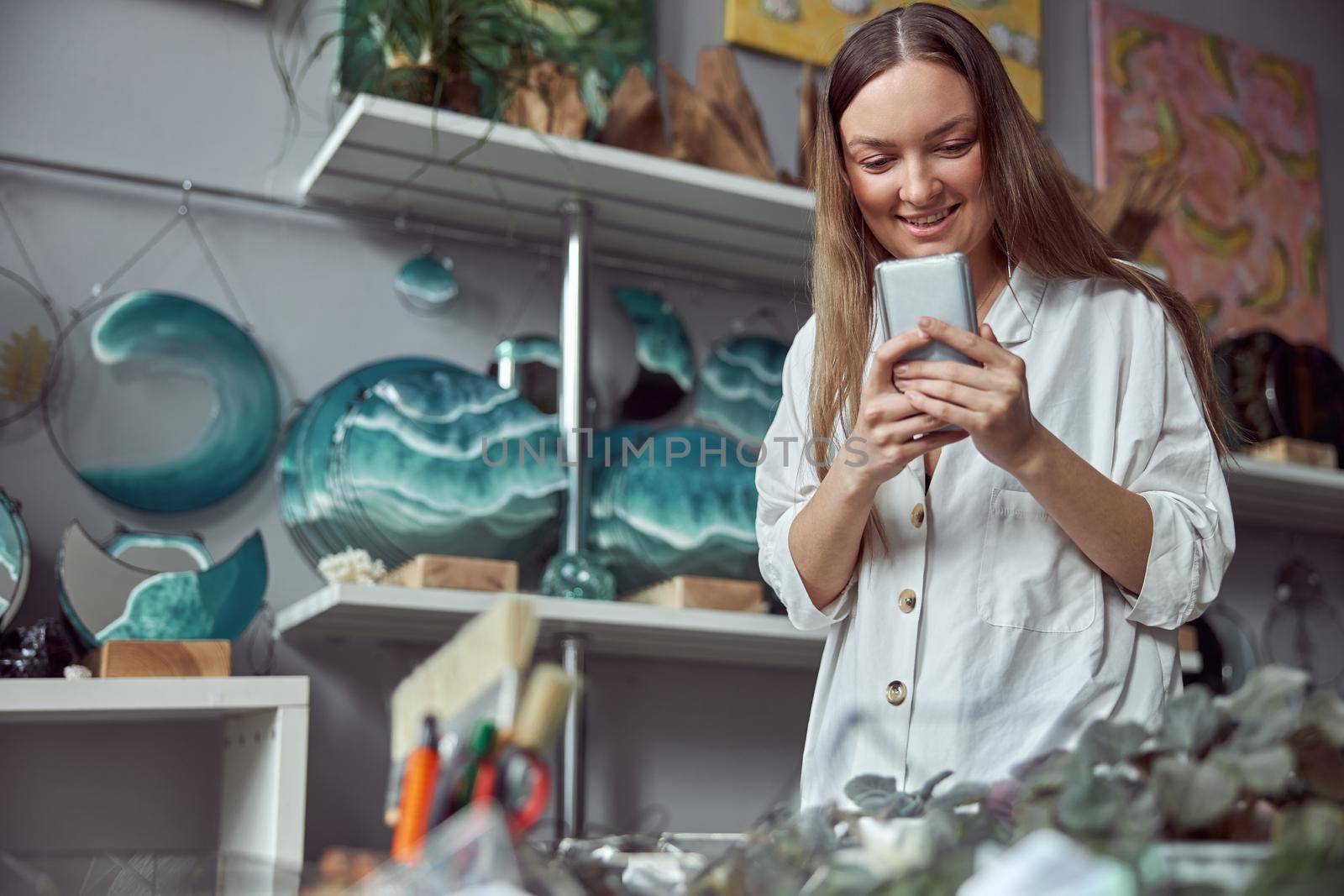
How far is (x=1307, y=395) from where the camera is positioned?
7.43 feet

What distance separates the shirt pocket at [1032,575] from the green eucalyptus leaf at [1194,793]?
554 millimetres

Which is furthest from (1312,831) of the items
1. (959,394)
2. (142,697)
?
(142,697)

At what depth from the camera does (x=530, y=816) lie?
40 centimetres

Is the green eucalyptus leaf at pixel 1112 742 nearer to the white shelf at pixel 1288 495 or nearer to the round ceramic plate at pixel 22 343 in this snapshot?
the round ceramic plate at pixel 22 343

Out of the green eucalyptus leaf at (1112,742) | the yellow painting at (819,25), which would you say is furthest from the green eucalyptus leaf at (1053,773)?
the yellow painting at (819,25)

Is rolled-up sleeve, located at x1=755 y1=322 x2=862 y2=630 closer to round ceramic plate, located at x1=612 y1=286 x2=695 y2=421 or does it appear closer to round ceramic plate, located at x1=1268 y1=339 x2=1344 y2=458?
round ceramic plate, located at x1=612 y1=286 x2=695 y2=421

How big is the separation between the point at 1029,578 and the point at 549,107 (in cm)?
98

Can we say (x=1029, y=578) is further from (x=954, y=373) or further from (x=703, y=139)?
(x=703, y=139)

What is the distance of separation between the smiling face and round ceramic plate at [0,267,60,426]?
103 cm

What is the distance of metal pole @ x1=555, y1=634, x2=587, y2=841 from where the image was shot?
5.23 ft

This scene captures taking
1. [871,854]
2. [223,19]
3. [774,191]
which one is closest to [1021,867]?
[871,854]

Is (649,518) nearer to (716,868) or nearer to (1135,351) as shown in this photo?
(1135,351)

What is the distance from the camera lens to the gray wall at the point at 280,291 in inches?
64.4

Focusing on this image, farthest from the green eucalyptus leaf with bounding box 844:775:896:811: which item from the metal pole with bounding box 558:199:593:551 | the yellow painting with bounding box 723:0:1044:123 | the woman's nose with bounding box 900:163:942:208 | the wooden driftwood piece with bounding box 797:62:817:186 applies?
the yellow painting with bounding box 723:0:1044:123
